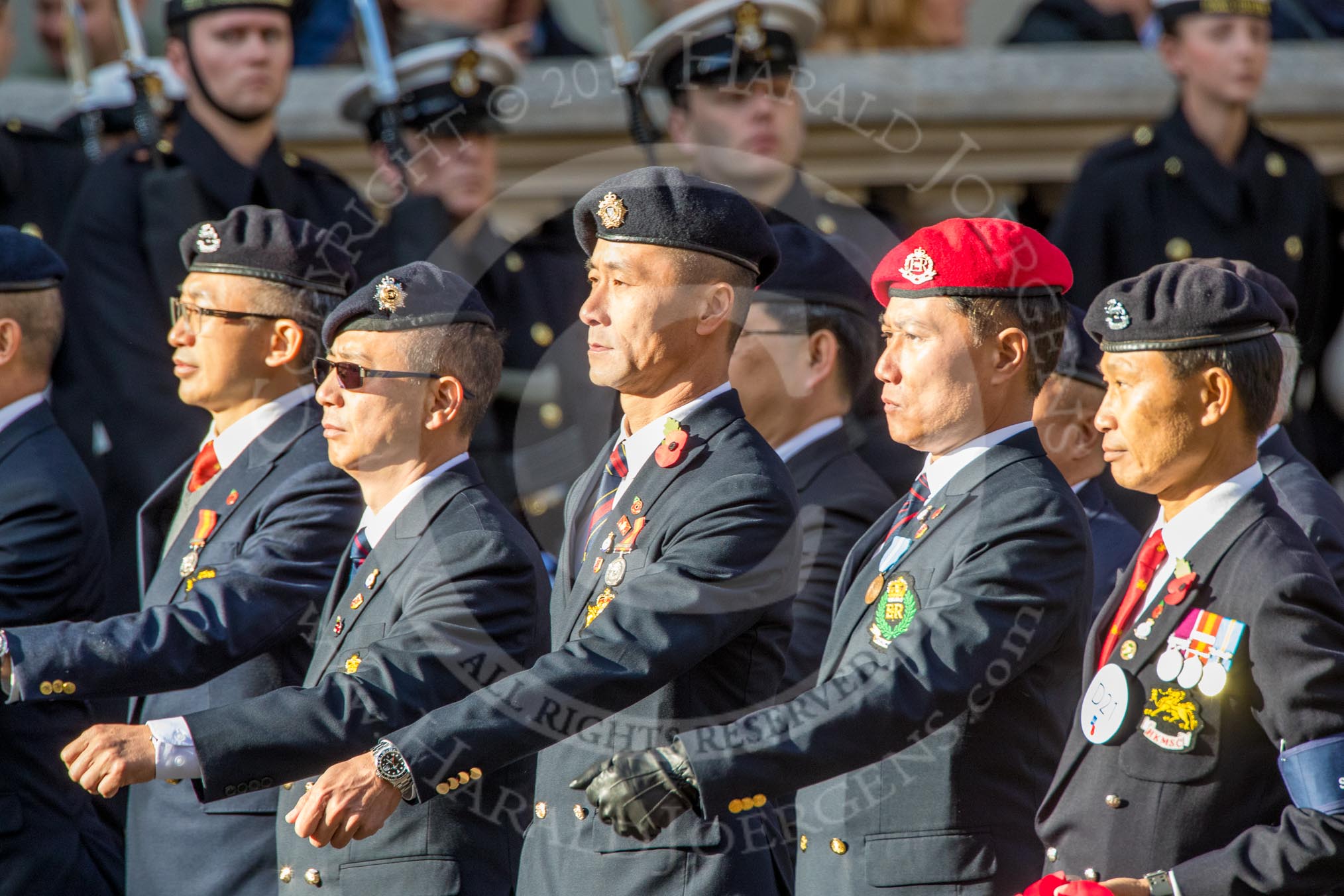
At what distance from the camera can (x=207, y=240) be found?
194 inches

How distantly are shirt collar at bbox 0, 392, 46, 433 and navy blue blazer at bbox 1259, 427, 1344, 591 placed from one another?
9.76ft

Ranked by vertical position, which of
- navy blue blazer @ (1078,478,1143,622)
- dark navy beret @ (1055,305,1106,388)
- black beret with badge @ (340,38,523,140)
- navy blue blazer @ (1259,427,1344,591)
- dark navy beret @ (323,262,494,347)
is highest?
dark navy beret @ (323,262,494,347)

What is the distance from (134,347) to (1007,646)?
3.67m

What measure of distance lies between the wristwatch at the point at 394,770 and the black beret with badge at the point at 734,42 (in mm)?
3642

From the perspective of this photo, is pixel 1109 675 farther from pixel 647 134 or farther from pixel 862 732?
pixel 647 134

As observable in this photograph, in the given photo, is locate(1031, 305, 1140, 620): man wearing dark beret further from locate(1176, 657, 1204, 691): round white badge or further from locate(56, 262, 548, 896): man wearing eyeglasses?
locate(1176, 657, 1204, 691): round white badge

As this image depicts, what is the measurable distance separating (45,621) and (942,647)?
2357 millimetres

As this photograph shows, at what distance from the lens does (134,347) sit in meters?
6.36

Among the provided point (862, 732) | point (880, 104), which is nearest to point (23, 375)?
point (862, 732)

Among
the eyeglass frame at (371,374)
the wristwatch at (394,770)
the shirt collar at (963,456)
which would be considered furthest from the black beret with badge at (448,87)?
the wristwatch at (394,770)

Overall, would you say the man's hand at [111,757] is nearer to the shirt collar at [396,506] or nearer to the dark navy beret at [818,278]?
the shirt collar at [396,506]

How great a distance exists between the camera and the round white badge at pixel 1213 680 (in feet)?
11.2

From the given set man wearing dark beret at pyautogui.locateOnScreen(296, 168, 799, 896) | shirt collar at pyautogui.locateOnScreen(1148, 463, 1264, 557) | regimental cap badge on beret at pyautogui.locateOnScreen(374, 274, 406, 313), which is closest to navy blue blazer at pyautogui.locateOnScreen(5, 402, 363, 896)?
regimental cap badge on beret at pyautogui.locateOnScreen(374, 274, 406, 313)

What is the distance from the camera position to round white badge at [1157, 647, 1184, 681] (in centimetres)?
348
